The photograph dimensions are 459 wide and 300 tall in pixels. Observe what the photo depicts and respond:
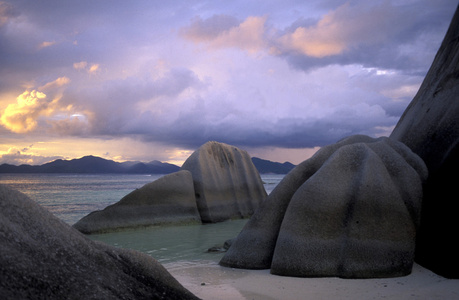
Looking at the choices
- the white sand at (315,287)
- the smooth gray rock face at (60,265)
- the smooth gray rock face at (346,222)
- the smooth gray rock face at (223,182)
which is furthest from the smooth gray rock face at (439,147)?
the smooth gray rock face at (223,182)

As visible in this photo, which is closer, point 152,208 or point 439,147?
point 439,147

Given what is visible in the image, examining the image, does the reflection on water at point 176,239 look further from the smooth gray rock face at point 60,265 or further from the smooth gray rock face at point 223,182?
the smooth gray rock face at point 60,265

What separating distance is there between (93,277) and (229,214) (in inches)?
513

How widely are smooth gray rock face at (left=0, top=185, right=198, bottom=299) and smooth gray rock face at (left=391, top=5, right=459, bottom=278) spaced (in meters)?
4.09

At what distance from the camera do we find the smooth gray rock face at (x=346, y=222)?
5988 millimetres

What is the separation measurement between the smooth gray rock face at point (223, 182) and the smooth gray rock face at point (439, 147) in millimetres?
7921

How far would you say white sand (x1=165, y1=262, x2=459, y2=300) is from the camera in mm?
5105

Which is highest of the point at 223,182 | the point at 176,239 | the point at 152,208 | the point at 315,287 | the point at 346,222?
the point at 223,182

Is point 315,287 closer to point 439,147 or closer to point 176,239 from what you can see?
point 439,147

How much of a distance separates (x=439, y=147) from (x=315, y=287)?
142 inches

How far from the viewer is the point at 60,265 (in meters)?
3.20

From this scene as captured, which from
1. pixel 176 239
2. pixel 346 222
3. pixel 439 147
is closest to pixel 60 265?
pixel 346 222

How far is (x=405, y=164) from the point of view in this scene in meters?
6.86

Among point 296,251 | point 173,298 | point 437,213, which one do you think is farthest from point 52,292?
point 437,213
